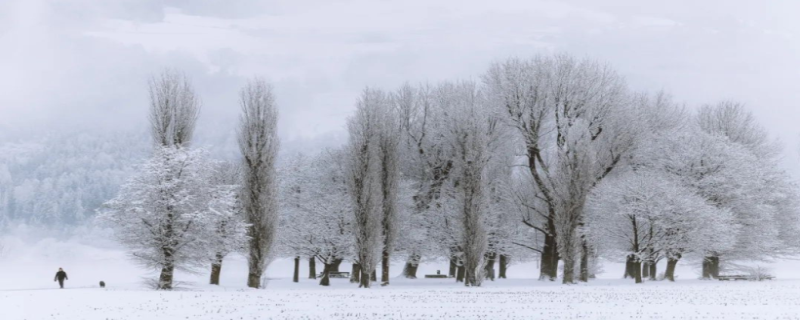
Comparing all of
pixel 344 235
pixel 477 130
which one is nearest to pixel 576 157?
pixel 477 130

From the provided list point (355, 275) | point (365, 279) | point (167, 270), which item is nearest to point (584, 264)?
point (365, 279)

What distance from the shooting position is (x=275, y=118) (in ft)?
154

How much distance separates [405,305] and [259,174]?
17.5 m

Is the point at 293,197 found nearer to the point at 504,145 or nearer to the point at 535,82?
the point at 504,145

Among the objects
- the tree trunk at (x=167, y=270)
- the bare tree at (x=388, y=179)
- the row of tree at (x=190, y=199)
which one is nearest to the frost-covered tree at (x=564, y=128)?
the bare tree at (x=388, y=179)

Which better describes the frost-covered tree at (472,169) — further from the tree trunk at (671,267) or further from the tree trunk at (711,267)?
the tree trunk at (711,267)

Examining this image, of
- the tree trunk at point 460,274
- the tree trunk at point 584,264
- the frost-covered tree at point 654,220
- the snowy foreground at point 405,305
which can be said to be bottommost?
the snowy foreground at point 405,305

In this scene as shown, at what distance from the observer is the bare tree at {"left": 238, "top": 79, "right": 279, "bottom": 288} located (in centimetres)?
4500

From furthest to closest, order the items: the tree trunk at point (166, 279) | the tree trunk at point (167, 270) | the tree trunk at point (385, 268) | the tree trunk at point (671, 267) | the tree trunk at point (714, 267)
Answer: the tree trunk at point (714, 267)
the tree trunk at point (671, 267)
the tree trunk at point (385, 268)
the tree trunk at point (166, 279)
the tree trunk at point (167, 270)

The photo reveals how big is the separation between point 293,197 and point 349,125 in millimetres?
16140

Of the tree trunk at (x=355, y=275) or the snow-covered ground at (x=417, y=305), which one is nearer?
the snow-covered ground at (x=417, y=305)

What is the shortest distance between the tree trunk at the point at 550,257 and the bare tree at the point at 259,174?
63.6ft

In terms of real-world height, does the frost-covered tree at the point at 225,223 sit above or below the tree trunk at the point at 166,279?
above

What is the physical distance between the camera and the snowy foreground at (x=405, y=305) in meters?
28.1
